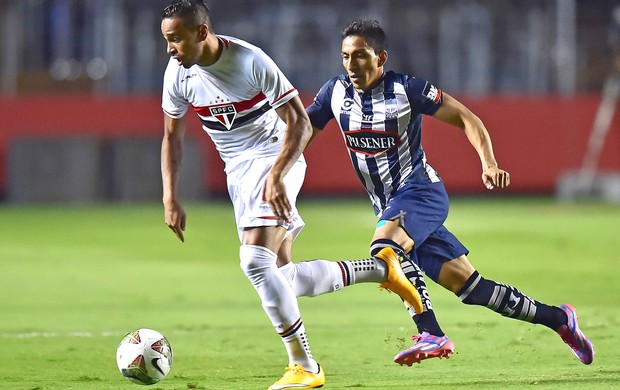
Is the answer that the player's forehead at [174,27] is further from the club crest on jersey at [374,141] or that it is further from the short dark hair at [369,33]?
the club crest on jersey at [374,141]

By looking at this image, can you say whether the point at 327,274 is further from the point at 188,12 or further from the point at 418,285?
the point at 188,12

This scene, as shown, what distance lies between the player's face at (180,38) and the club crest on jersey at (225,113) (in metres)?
0.40

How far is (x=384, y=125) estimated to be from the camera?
7.22 m

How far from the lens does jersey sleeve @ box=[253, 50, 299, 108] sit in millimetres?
6438

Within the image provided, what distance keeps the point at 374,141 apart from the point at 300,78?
54.0 feet

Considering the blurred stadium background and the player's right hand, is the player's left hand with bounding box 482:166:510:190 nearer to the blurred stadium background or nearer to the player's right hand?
the player's right hand

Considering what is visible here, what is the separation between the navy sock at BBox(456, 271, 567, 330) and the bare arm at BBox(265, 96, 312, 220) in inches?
55.5

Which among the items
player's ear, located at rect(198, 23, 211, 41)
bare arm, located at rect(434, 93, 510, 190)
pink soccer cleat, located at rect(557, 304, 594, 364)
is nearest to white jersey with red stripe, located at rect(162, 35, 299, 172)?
player's ear, located at rect(198, 23, 211, 41)

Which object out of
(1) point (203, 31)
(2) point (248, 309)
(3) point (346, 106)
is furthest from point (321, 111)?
(2) point (248, 309)

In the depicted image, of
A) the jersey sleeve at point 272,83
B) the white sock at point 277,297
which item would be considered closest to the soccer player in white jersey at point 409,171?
the jersey sleeve at point 272,83

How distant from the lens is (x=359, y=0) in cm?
2342

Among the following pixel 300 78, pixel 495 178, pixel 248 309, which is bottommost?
pixel 248 309

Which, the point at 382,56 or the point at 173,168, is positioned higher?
the point at 382,56

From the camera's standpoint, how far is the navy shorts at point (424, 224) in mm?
7133
